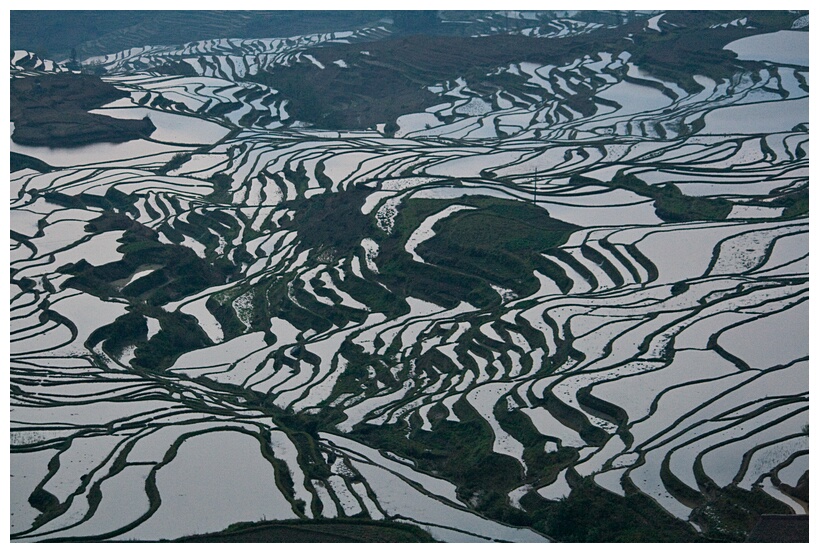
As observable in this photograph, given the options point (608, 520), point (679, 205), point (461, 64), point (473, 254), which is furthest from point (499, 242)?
point (461, 64)

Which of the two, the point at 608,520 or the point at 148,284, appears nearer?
the point at 608,520

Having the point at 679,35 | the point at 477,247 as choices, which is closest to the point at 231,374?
the point at 477,247

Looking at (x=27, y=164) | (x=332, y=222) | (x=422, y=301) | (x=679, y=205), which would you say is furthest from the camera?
(x=27, y=164)

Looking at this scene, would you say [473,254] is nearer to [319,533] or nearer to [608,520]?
[608,520]

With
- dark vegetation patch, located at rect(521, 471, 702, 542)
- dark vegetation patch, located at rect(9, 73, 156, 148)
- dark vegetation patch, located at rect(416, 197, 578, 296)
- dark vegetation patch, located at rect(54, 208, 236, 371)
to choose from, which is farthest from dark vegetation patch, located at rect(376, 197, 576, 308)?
dark vegetation patch, located at rect(9, 73, 156, 148)

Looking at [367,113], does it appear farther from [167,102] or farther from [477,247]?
[477,247]

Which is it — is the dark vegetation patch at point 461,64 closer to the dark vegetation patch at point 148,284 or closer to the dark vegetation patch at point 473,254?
the dark vegetation patch at point 148,284

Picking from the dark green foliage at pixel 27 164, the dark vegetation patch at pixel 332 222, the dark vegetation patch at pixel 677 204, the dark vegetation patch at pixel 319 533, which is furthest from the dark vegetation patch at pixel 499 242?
the dark green foliage at pixel 27 164
